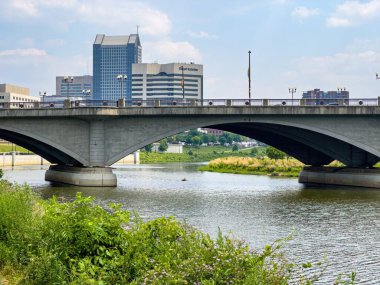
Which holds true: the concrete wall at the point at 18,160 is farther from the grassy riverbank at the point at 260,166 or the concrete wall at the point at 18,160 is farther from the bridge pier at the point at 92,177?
the bridge pier at the point at 92,177

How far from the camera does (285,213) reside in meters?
45.7

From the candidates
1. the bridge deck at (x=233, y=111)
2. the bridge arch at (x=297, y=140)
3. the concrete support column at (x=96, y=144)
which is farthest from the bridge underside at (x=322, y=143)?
the concrete support column at (x=96, y=144)

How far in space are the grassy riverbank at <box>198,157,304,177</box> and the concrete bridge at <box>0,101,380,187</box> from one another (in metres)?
25.1

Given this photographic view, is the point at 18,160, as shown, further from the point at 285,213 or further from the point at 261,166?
the point at 285,213

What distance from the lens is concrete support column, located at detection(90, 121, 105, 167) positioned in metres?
65.8

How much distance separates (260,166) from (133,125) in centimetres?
3891

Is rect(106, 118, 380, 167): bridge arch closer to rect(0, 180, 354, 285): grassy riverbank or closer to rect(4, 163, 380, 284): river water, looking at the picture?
rect(4, 163, 380, 284): river water

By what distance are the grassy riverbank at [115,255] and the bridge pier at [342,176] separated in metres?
50.4

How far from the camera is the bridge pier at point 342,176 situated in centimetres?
6781

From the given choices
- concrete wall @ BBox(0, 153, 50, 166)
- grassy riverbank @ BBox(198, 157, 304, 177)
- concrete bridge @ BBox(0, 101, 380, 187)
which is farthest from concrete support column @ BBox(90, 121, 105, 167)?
concrete wall @ BBox(0, 153, 50, 166)

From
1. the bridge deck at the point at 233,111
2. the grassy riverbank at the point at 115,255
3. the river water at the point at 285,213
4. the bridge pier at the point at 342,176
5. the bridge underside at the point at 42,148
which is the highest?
A: the bridge deck at the point at 233,111

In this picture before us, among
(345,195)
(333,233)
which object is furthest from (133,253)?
(345,195)

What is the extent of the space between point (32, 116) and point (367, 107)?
35344mm

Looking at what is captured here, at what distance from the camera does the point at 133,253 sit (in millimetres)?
18750
